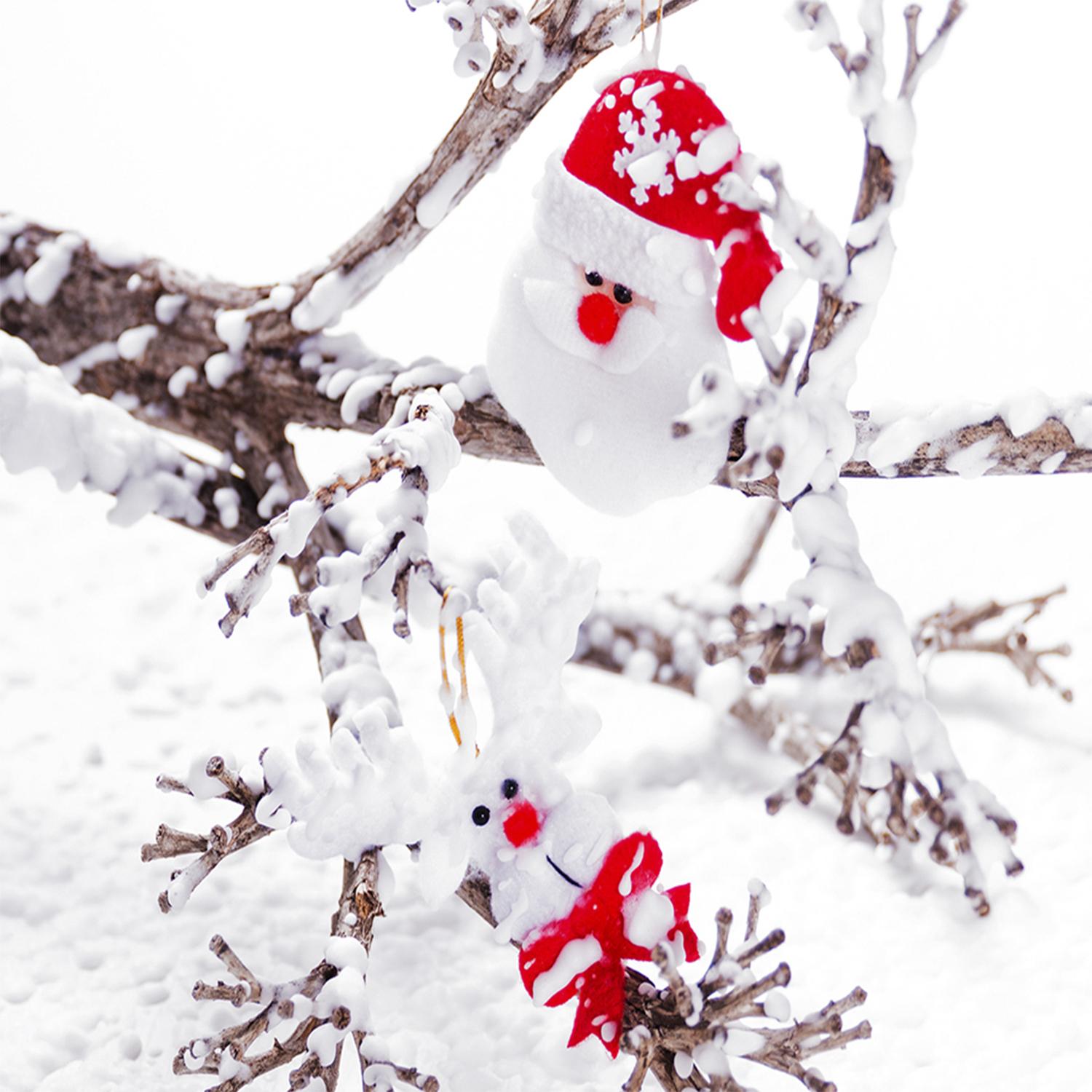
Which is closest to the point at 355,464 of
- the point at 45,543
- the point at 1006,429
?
the point at 1006,429

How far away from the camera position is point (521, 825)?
2.15 ft

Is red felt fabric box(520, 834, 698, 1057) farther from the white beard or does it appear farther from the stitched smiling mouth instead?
the white beard

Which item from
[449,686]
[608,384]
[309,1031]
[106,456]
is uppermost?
[106,456]

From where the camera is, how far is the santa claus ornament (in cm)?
60

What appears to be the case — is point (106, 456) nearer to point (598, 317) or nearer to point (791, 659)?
point (598, 317)

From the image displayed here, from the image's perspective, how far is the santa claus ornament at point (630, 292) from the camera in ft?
1.97

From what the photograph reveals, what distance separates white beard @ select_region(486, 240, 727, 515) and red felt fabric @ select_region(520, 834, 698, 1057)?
200 mm

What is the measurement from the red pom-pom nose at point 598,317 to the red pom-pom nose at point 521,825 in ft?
0.85

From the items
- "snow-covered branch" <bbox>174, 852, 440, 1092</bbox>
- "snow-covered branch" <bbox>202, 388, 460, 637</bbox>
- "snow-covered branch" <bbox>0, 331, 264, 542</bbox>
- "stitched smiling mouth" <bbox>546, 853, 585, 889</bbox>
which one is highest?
"snow-covered branch" <bbox>0, 331, 264, 542</bbox>

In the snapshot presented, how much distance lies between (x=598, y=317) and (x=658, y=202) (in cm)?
7

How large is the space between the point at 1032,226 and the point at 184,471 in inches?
46.8

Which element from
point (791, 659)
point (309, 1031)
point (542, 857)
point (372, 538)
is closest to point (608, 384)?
point (372, 538)

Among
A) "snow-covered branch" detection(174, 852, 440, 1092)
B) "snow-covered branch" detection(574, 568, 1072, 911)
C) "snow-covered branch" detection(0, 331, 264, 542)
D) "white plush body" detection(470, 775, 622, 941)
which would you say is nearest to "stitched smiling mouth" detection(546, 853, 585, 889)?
"white plush body" detection(470, 775, 622, 941)

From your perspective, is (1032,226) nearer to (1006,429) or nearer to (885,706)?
(1006,429)
